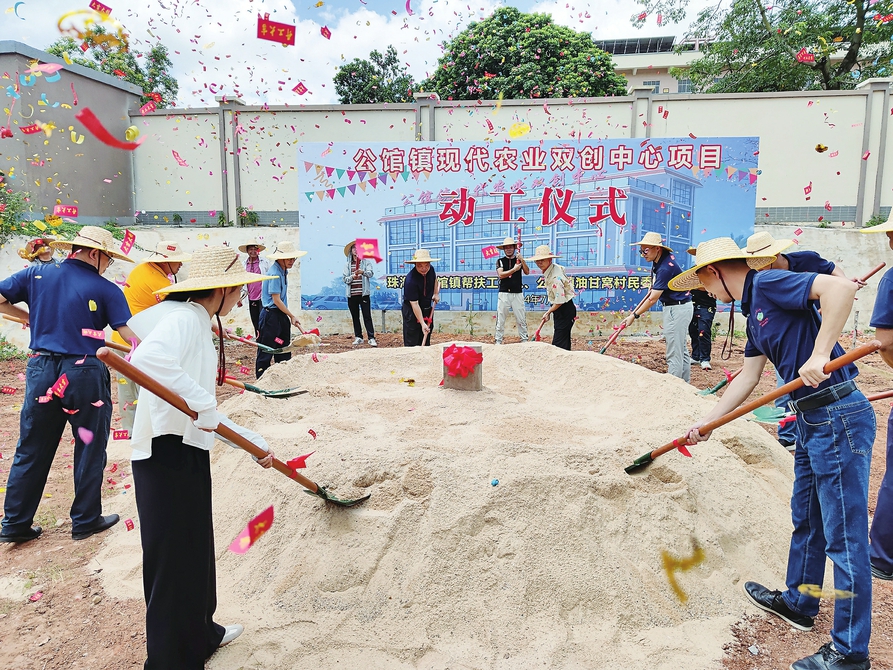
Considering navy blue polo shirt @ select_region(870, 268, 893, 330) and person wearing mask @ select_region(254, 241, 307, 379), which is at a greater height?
navy blue polo shirt @ select_region(870, 268, 893, 330)

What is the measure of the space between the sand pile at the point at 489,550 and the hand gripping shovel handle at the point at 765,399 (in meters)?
0.11

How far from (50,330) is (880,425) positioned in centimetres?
554

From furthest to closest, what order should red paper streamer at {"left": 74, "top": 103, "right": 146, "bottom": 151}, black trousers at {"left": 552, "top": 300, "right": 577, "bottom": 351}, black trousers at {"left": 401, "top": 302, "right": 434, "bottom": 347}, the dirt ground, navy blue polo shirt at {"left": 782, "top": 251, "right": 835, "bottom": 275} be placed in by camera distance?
red paper streamer at {"left": 74, "top": 103, "right": 146, "bottom": 151}
black trousers at {"left": 401, "top": 302, "right": 434, "bottom": 347}
black trousers at {"left": 552, "top": 300, "right": 577, "bottom": 351}
navy blue polo shirt at {"left": 782, "top": 251, "right": 835, "bottom": 275}
the dirt ground

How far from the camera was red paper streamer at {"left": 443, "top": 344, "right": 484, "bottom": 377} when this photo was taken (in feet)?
13.2

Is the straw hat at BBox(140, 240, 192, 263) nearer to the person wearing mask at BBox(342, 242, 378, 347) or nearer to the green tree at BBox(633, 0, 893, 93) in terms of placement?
the person wearing mask at BBox(342, 242, 378, 347)

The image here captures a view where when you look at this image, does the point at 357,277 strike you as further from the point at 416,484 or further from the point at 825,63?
the point at 825,63

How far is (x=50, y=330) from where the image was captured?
2723 mm

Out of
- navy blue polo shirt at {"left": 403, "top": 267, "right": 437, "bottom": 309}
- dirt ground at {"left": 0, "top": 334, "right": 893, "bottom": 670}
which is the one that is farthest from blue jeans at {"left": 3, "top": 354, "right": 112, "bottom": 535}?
navy blue polo shirt at {"left": 403, "top": 267, "right": 437, "bottom": 309}

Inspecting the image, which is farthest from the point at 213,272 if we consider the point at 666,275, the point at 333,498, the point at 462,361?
the point at 666,275

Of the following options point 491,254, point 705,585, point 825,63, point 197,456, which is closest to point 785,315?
point 705,585

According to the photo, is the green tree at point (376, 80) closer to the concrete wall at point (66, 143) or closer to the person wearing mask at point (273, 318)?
the concrete wall at point (66, 143)

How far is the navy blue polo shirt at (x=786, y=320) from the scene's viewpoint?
6.12 feet

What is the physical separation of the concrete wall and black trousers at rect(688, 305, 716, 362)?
28.3 ft

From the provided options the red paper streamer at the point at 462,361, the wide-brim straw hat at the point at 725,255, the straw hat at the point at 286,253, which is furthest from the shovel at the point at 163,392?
the straw hat at the point at 286,253
